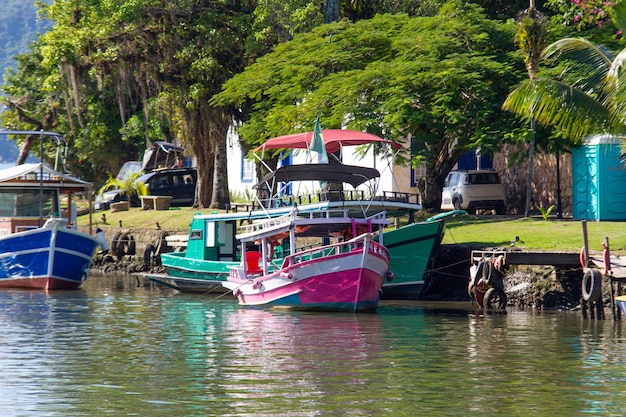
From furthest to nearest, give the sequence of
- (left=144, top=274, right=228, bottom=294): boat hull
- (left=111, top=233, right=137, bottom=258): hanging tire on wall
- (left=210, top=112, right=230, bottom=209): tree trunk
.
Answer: (left=210, top=112, right=230, bottom=209): tree trunk, (left=111, top=233, right=137, bottom=258): hanging tire on wall, (left=144, top=274, right=228, bottom=294): boat hull

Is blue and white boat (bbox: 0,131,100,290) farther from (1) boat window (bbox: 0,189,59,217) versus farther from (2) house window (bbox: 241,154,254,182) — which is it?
(2) house window (bbox: 241,154,254,182)

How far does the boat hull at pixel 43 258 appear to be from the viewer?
109 ft

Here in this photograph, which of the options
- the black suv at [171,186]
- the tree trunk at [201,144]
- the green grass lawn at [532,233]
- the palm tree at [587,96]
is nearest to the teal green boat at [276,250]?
the green grass lawn at [532,233]

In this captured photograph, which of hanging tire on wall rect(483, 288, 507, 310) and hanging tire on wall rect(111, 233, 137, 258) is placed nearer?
hanging tire on wall rect(483, 288, 507, 310)

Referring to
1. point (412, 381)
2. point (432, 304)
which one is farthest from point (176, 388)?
point (432, 304)

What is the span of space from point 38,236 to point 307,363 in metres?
17.2

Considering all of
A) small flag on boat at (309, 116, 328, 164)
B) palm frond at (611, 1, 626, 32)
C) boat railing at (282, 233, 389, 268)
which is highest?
palm frond at (611, 1, 626, 32)

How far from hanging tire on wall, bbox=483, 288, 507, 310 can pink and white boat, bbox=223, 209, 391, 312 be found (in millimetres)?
2384

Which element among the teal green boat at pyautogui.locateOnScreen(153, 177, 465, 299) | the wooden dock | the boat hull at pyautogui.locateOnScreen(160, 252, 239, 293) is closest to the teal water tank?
the teal green boat at pyautogui.locateOnScreen(153, 177, 465, 299)

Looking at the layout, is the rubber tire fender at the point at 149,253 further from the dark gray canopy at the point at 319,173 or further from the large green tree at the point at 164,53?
the dark gray canopy at the point at 319,173

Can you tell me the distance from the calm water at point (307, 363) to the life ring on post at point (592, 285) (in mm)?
701

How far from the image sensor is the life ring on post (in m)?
23.6

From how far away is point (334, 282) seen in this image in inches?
1022

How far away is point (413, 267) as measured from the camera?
28922 millimetres
